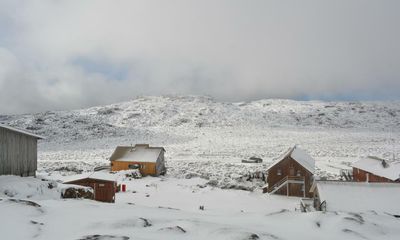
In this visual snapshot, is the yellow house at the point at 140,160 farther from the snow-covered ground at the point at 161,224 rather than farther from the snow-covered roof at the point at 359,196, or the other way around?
the snow-covered ground at the point at 161,224

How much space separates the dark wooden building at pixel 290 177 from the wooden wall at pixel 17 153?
22.6 metres

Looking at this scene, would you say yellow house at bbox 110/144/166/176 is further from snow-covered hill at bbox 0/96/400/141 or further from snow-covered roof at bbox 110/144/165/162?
snow-covered hill at bbox 0/96/400/141

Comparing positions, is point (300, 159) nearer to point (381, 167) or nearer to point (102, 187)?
point (381, 167)

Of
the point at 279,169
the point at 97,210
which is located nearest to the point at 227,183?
the point at 279,169

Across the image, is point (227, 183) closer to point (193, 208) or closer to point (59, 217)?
point (193, 208)

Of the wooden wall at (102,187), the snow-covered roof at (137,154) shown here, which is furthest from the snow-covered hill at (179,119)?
the wooden wall at (102,187)

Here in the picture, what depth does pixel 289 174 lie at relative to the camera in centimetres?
3400

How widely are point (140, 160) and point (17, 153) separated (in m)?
25.4

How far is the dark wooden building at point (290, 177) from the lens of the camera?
3331 cm

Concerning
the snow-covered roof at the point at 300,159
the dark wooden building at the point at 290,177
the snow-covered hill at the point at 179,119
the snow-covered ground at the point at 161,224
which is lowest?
the dark wooden building at the point at 290,177

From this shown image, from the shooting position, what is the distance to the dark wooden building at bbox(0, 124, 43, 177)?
1902 cm

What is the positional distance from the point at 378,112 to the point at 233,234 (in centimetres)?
19938

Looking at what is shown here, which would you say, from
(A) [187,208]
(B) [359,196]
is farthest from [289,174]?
(B) [359,196]

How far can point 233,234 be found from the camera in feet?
22.8
